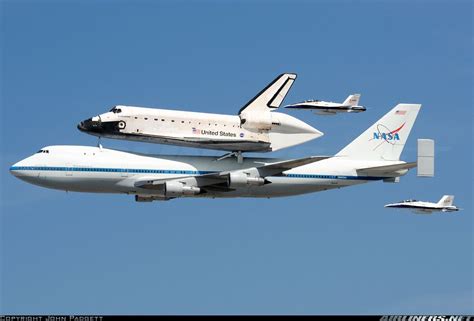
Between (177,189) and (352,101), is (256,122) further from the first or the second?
(352,101)

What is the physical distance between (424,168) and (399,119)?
313 inches

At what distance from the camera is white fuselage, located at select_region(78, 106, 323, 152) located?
9019 cm

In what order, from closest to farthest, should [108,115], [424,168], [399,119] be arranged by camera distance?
[108,115] → [424,168] → [399,119]

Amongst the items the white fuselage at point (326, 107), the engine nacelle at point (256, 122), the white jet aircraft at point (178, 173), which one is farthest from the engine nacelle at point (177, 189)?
the white fuselage at point (326, 107)

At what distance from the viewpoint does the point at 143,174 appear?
306 ft

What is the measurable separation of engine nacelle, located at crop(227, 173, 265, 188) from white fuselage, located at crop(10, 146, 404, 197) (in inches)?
36.7

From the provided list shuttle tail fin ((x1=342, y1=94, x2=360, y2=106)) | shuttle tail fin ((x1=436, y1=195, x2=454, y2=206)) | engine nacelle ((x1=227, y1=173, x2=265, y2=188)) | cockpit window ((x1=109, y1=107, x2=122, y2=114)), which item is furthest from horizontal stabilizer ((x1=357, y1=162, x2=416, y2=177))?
shuttle tail fin ((x1=436, y1=195, x2=454, y2=206))

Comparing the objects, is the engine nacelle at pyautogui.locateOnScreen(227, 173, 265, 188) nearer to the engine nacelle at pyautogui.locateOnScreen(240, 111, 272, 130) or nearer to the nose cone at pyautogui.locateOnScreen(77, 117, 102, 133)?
the engine nacelle at pyautogui.locateOnScreen(240, 111, 272, 130)

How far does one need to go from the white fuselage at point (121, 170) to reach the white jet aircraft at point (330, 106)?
5.71m

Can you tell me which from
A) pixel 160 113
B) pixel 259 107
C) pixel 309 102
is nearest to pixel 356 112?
pixel 309 102

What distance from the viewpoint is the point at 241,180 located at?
303 feet

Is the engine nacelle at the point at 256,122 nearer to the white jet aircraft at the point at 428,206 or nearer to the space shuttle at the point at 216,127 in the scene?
the space shuttle at the point at 216,127

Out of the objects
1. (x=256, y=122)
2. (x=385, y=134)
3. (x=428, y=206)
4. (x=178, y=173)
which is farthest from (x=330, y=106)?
(x=428, y=206)

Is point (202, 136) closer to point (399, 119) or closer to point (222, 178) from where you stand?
point (222, 178)
